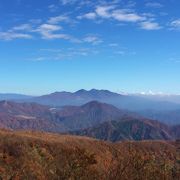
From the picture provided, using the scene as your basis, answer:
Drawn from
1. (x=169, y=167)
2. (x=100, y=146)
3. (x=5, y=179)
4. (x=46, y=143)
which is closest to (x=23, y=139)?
(x=46, y=143)

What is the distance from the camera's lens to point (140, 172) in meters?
16.7

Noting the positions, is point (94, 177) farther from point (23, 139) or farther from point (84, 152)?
point (23, 139)

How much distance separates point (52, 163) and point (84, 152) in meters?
3.01

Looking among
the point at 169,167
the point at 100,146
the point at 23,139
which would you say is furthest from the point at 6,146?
the point at 169,167

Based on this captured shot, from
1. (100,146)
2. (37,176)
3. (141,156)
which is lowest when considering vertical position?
(100,146)

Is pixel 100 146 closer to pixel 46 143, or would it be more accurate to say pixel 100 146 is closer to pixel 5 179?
pixel 46 143

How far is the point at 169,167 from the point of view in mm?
18297

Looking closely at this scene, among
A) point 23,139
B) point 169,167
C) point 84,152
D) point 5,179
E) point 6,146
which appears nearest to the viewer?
point 84,152

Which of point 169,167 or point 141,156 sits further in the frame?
point 169,167

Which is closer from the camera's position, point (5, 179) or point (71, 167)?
point (71, 167)

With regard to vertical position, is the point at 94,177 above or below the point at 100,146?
above

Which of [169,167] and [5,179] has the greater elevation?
[169,167]

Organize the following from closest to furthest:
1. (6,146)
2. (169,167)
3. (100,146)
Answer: (169,167) → (6,146) → (100,146)

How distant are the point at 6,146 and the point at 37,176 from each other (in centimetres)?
5174
